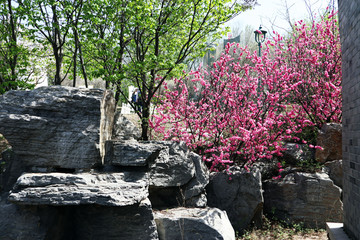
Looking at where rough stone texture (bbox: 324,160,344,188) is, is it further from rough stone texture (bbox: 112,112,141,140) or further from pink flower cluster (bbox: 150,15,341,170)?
rough stone texture (bbox: 112,112,141,140)

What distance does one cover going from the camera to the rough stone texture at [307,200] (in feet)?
19.4

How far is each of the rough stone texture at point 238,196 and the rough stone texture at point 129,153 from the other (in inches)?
74.1

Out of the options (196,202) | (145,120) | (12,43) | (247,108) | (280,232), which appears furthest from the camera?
(12,43)

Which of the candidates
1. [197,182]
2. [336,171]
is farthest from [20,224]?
[336,171]

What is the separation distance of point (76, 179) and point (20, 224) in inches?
33.3

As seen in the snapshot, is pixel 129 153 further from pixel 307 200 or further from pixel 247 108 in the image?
pixel 307 200

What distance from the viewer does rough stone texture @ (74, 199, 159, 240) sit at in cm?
406

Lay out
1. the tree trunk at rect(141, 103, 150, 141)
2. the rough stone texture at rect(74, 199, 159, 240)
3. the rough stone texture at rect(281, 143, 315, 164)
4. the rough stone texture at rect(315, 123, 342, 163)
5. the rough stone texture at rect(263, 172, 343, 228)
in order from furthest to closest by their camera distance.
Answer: the tree trunk at rect(141, 103, 150, 141)
the rough stone texture at rect(281, 143, 315, 164)
the rough stone texture at rect(315, 123, 342, 163)
the rough stone texture at rect(263, 172, 343, 228)
the rough stone texture at rect(74, 199, 159, 240)

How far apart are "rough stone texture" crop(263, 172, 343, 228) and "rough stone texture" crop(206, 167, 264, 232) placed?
1.88 ft

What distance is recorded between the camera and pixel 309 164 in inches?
258

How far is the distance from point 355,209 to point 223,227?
168cm

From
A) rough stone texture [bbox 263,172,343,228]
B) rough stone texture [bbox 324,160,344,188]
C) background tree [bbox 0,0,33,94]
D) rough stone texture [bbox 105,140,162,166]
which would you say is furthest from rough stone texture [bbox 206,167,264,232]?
background tree [bbox 0,0,33,94]

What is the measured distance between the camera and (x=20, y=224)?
379 centimetres

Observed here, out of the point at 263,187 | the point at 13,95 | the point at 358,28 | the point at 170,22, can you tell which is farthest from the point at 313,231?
the point at 13,95
